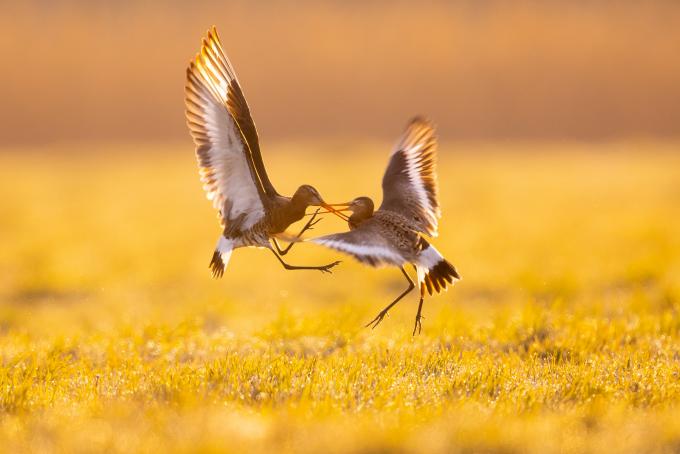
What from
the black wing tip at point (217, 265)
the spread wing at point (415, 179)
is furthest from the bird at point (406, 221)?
the black wing tip at point (217, 265)

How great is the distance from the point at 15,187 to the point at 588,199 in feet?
39.2

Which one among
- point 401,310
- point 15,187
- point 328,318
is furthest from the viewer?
point 15,187

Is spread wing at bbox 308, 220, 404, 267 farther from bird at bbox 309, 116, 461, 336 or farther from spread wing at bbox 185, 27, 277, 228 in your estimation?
spread wing at bbox 185, 27, 277, 228

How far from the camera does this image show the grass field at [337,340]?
11.9 feet

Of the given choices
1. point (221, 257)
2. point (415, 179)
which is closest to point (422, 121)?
point (415, 179)

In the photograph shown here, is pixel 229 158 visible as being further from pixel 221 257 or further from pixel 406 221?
pixel 406 221

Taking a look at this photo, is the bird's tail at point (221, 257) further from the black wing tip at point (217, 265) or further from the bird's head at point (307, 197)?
the bird's head at point (307, 197)

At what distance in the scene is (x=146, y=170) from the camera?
67.9 ft

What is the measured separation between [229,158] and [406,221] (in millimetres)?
1099

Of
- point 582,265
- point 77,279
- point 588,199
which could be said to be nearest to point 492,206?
point 588,199

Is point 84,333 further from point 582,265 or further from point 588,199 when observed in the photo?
point 588,199

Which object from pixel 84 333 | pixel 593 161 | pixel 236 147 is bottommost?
Result: pixel 593 161

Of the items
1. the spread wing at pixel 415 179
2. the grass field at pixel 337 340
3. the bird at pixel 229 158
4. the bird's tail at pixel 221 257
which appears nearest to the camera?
the grass field at pixel 337 340

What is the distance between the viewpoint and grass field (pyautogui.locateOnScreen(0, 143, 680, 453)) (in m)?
3.64
